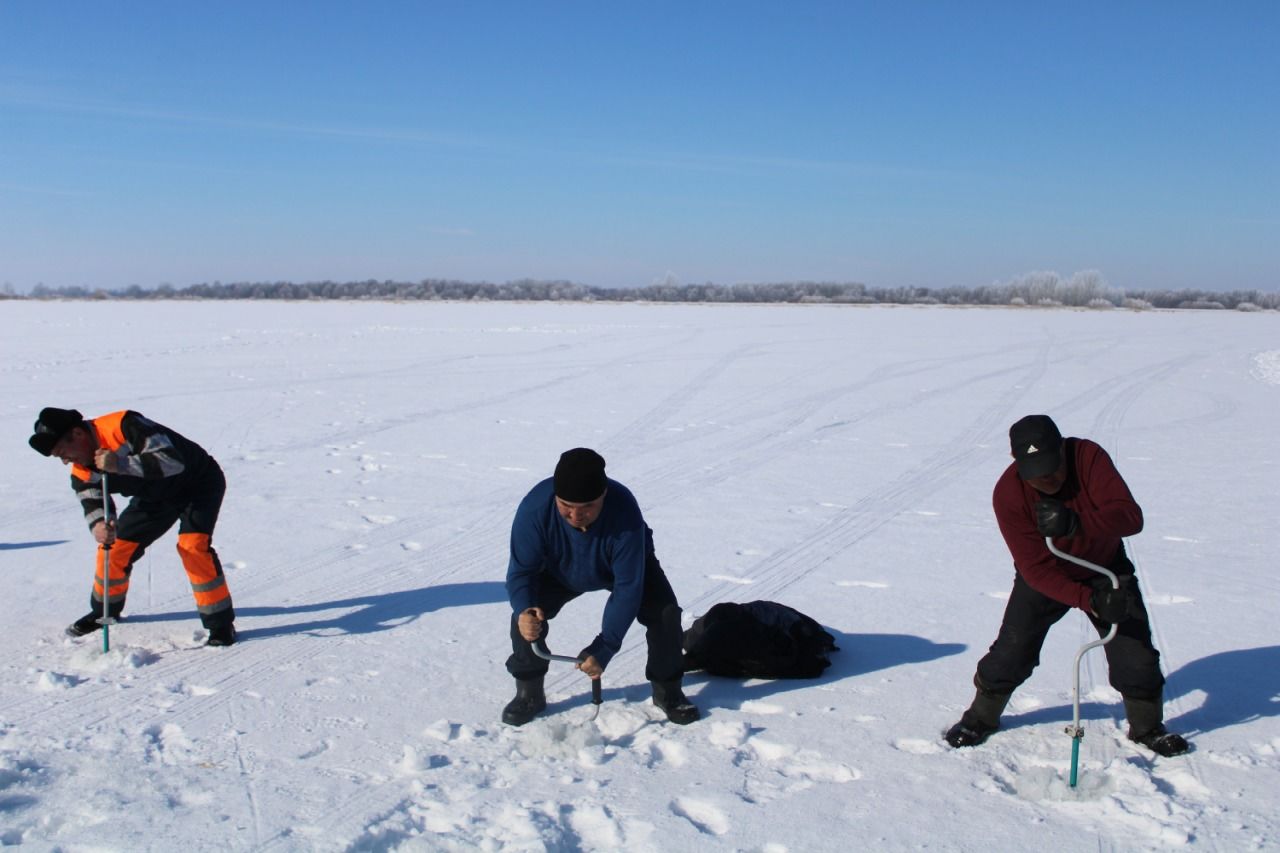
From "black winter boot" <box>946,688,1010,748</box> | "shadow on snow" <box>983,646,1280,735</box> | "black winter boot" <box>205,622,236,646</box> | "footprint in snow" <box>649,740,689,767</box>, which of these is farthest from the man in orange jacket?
"shadow on snow" <box>983,646,1280,735</box>

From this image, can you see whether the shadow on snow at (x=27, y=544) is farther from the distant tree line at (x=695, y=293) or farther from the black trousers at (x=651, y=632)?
the distant tree line at (x=695, y=293)

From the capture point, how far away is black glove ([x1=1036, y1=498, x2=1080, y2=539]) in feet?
12.3

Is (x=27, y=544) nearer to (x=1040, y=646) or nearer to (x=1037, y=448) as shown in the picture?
Result: (x=1040, y=646)

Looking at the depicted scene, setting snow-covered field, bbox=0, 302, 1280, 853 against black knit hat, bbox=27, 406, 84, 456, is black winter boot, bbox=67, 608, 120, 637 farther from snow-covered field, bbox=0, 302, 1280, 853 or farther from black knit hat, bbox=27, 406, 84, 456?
black knit hat, bbox=27, 406, 84, 456

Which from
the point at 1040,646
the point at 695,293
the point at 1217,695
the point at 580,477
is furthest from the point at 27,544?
the point at 695,293

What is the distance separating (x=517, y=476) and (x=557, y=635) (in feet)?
14.6

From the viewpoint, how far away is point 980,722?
4332mm

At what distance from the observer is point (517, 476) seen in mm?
10102

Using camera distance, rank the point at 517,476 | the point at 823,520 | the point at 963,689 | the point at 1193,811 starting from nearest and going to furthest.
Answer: the point at 1193,811, the point at 963,689, the point at 823,520, the point at 517,476

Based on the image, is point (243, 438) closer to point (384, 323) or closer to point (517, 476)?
point (517, 476)

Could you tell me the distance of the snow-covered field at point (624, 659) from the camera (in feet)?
12.2

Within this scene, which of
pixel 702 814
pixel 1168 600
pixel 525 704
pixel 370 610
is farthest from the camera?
pixel 1168 600

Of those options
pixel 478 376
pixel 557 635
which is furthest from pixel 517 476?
pixel 478 376

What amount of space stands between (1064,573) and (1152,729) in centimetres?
78
